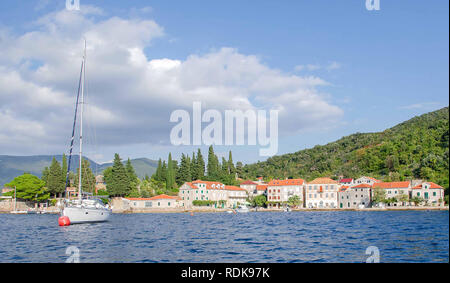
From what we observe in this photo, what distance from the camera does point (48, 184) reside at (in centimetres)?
8188

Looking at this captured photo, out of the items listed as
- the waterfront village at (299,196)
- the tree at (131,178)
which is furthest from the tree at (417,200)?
the tree at (131,178)

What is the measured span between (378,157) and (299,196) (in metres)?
25.5

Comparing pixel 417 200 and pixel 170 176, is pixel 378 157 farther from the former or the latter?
pixel 170 176

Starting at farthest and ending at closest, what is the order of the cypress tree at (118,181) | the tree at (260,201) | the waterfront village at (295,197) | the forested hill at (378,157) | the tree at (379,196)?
the tree at (260,201), the cypress tree at (118,181), the tree at (379,196), the forested hill at (378,157), the waterfront village at (295,197)

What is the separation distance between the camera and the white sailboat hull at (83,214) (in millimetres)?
35250

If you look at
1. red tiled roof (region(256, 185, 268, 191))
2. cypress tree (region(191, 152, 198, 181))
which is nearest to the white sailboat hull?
cypress tree (region(191, 152, 198, 181))

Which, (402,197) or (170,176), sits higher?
(170,176)

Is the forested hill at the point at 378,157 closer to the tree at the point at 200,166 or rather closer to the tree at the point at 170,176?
the tree at the point at 200,166

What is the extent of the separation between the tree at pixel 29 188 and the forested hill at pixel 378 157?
61.8 m

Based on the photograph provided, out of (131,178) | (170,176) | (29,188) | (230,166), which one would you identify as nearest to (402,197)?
(230,166)

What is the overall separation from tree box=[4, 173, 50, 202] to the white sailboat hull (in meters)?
49.0

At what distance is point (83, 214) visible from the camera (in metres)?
36.8
